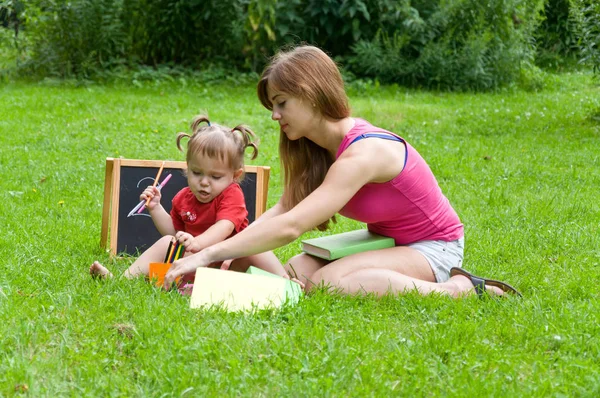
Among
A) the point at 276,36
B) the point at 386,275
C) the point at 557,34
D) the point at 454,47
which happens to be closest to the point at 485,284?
the point at 386,275

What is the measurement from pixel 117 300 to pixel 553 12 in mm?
14035

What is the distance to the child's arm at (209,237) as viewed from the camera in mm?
3863

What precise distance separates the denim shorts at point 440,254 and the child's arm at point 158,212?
127 cm

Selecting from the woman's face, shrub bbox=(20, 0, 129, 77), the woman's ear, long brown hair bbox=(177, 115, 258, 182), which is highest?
the woman's face

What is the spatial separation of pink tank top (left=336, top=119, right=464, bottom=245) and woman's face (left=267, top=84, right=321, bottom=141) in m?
0.18

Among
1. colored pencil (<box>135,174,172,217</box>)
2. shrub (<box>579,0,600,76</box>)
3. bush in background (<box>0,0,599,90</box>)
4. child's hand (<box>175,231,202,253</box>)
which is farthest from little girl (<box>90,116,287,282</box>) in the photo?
bush in background (<box>0,0,599,90</box>)

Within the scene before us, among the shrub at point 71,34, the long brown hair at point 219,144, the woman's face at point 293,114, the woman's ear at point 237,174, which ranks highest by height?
the woman's face at point 293,114

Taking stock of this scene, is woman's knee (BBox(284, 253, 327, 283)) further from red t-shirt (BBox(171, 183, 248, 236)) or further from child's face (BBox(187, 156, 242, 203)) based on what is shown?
child's face (BBox(187, 156, 242, 203))

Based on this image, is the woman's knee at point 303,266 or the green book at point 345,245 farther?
the woman's knee at point 303,266

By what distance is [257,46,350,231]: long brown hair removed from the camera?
377 centimetres

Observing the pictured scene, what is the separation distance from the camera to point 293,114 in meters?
3.80

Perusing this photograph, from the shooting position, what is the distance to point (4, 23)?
15008 mm

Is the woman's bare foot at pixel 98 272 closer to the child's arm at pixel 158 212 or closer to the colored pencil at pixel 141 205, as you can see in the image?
the child's arm at pixel 158 212

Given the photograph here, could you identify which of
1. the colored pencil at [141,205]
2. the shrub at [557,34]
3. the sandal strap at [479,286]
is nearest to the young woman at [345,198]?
the sandal strap at [479,286]
